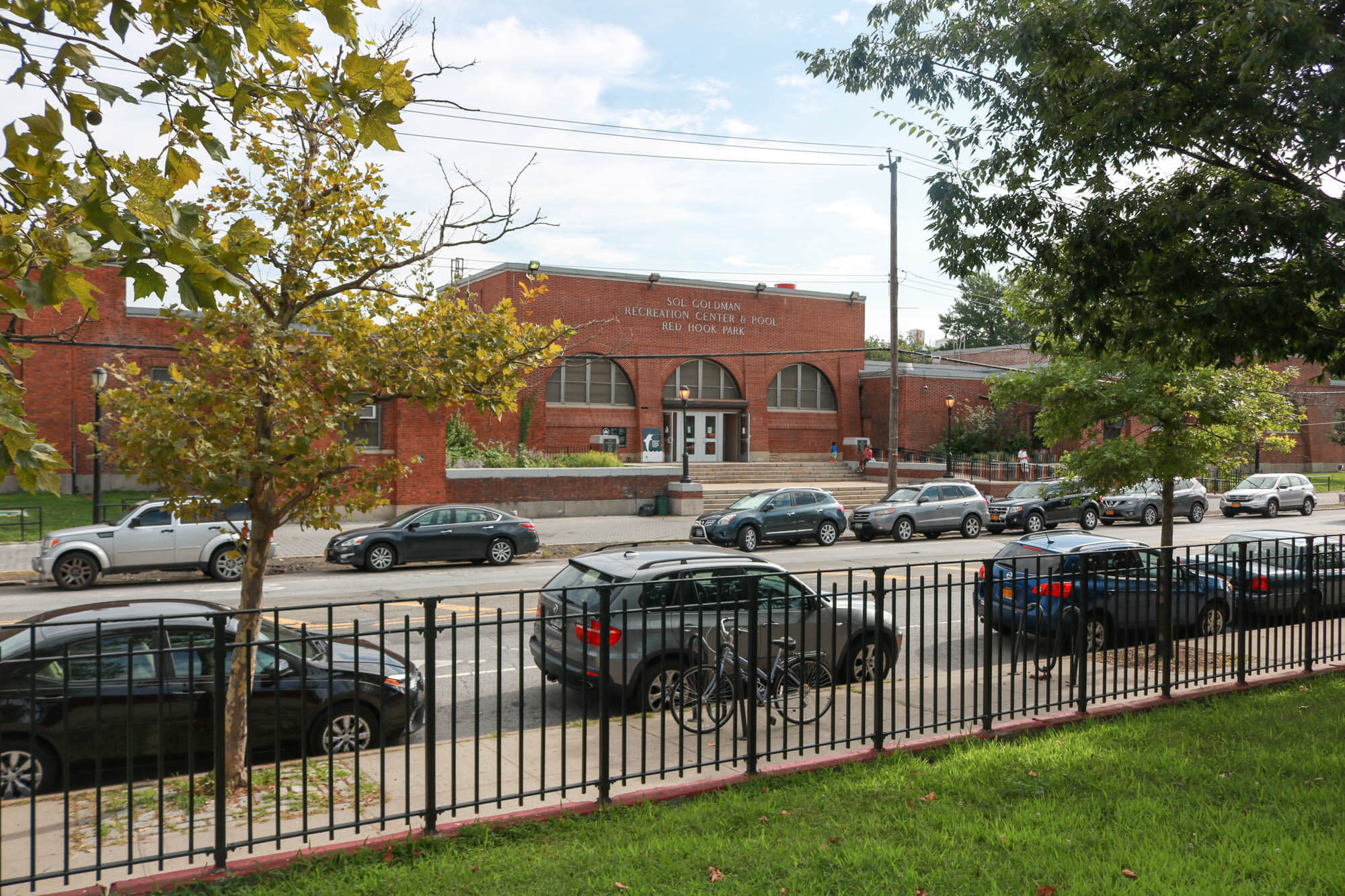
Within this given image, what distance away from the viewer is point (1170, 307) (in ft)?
31.3

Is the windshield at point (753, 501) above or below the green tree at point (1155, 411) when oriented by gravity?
below

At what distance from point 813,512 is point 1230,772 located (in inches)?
775

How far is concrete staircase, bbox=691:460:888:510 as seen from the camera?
35.9 meters

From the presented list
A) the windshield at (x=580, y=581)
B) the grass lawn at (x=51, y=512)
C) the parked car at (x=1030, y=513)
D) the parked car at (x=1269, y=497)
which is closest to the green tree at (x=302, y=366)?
the windshield at (x=580, y=581)

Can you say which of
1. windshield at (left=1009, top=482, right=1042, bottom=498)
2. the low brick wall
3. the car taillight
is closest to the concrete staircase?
the low brick wall

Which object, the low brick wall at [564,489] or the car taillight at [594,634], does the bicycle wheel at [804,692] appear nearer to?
the car taillight at [594,634]

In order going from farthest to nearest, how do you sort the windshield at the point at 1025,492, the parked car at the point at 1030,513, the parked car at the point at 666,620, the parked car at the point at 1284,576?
1. the windshield at the point at 1025,492
2. the parked car at the point at 1030,513
3. the parked car at the point at 1284,576
4. the parked car at the point at 666,620

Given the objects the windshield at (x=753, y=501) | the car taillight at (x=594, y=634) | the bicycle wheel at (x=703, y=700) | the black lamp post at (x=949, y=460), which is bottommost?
the bicycle wheel at (x=703, y=700)

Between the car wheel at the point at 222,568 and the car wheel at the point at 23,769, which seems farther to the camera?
the car wheel at the point at 222,568

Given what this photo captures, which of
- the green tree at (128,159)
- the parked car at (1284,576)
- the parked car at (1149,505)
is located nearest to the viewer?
the green tree at (128,159)

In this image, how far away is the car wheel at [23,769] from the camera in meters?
6.59

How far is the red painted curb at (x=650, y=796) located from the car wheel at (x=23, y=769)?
208cm

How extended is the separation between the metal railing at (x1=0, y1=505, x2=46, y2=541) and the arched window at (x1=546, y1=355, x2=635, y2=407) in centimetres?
1877

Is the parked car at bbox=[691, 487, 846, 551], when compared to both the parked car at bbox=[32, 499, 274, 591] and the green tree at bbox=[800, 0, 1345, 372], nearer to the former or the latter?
the parked car at bbox=[32, 499, 274, 591]
